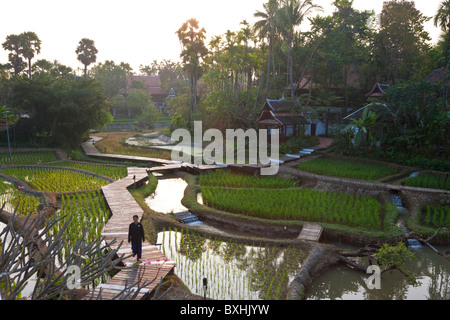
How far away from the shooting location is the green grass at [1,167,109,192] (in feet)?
54.0

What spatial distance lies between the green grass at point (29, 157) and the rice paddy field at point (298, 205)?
43.3ft

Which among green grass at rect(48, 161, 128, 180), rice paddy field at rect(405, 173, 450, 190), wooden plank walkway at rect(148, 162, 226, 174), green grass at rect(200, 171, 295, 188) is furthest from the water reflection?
rice paddy field at rect(405, 173, 450, 190)

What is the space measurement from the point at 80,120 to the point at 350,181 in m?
20.7

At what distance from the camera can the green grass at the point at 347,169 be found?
1805 cm

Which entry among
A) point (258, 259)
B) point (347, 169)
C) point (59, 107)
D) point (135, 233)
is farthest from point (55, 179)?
point (347, 169)

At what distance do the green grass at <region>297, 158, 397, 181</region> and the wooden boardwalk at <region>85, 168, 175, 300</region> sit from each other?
915 centimetres

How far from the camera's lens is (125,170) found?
798 inches

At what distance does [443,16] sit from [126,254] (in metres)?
23.8

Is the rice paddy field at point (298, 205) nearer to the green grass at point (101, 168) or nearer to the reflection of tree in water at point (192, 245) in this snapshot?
the reflection of tree in water at point (192, 245)

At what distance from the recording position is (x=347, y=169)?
1939cm

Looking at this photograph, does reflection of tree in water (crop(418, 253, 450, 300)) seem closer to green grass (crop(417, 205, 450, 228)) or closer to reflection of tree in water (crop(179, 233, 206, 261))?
green grass (crop(417, 205, 450, 228))

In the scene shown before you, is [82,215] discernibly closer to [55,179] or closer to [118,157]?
[55,179]
